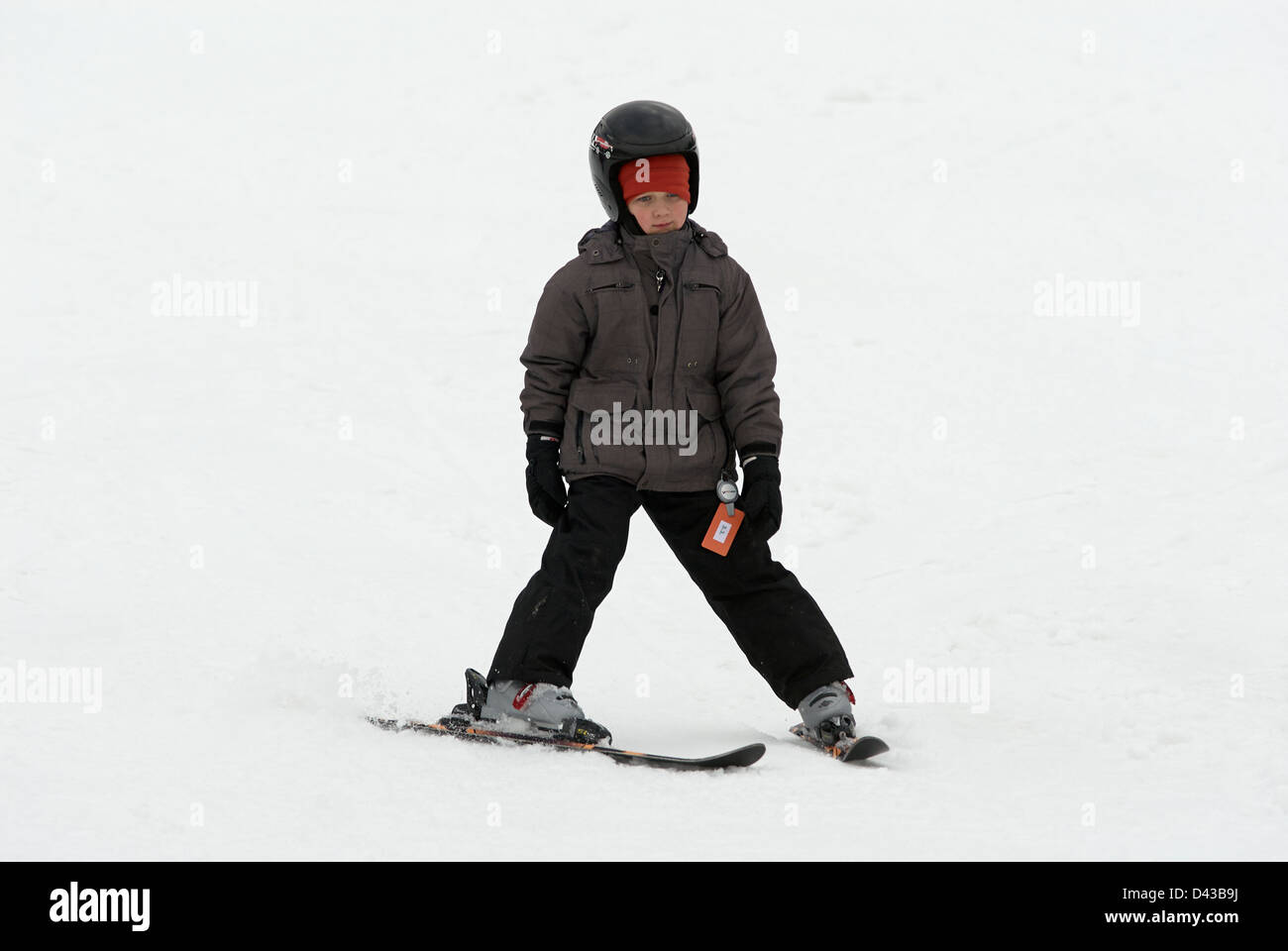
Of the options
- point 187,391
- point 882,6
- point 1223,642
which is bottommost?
point 1223,642

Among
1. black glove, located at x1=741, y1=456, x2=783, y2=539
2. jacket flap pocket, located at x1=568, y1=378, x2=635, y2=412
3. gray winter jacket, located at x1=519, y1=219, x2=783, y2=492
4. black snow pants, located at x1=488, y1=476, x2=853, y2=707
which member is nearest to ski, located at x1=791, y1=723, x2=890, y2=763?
black snow pants, located at x1=488, y1=476, x2=853, y2=707

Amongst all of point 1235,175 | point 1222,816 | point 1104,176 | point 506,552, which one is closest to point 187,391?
point 506,552

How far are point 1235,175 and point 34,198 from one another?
29.5 feet

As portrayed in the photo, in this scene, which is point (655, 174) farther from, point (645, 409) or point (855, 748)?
point (855, 748)

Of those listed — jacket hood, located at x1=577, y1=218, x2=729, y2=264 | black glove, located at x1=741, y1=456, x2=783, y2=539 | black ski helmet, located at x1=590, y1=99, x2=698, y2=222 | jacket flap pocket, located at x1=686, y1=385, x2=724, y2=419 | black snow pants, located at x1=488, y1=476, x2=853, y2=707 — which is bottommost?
black snow pants, located at x1=488, y1=476, x2=853, y2=707

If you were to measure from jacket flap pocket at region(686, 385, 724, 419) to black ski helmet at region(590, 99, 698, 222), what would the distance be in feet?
1.94

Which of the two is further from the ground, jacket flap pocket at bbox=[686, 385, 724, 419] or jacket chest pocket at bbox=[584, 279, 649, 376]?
jacket chest pocket at bbox=[584, 279, 649, 376]

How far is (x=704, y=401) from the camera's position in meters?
4.25

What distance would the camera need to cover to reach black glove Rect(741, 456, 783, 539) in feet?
13.8

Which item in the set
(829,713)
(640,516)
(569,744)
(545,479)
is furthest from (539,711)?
(640,516)

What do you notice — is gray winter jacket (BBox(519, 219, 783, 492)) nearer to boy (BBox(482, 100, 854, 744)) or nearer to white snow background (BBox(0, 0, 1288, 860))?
boy (BBox(482, 100, 854, 744))

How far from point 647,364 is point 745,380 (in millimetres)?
318
